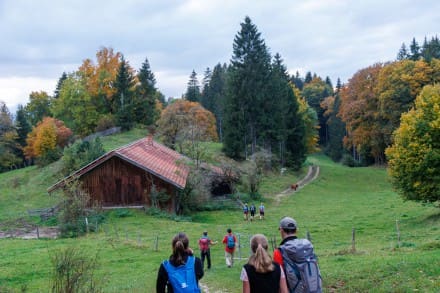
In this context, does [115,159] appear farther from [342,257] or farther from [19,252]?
[342,257]

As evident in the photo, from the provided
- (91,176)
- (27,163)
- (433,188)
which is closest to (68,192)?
(91,176)

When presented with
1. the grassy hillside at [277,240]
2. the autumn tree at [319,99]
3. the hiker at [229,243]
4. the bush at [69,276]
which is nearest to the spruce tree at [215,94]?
the autumn tree at [319,99]

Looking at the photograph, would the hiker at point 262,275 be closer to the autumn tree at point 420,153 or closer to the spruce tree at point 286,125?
the autumn tree at point 420,153

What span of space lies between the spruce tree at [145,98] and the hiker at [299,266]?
60.5 metres

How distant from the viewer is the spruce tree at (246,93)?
173 ft

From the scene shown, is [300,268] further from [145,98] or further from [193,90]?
[193,90]

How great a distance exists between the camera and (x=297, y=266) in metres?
5.87

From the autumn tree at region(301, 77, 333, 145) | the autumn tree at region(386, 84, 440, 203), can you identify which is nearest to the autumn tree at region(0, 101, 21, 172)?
the autumn tree at region(386, 84, 440, 203)

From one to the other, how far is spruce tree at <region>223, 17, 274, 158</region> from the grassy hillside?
787 cm

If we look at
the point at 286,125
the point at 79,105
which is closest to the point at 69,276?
the point at 286,125

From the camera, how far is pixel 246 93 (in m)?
53.3

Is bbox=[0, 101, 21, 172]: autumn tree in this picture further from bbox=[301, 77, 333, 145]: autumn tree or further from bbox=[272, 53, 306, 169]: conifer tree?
bbox=[301, 77, 333, 145]: autumn tree

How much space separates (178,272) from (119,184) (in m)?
29.1

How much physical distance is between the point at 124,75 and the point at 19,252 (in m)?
44.4
